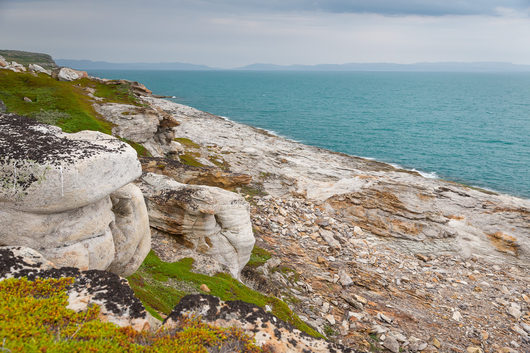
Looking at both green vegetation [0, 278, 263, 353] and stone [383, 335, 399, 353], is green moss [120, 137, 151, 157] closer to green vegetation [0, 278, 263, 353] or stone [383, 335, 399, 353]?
stone [383, 335, 399, 353]

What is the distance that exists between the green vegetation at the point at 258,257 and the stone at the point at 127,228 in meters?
11.3

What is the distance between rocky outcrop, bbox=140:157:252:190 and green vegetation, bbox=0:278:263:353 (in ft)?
61.4

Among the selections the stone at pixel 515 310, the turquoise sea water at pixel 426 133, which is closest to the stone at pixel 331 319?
the stone at pixel 515 310

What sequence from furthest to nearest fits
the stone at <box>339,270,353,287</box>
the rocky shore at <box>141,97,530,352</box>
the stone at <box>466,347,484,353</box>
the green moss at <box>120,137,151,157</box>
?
the green moss at <box>120,137,151,157</box>, the stone at <box>339,270,353,287</box>, the rocky shore at <box>141,97,530,352</box>, the stone at <box>466,347,484,353</box>

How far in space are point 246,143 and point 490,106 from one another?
153m

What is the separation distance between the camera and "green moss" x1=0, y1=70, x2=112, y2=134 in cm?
3531

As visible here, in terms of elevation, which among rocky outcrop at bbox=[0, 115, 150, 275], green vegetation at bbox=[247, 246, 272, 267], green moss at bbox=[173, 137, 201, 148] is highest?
rocky outcrop at bbox=[0, 115, 150, 275]

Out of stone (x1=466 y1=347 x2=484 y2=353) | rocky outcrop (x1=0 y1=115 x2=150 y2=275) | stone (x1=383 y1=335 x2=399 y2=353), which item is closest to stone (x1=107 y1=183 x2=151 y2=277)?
rocky outcrop (x1=0 y1=115 x2=150 y2=275)

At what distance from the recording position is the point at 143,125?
40406 millimetres

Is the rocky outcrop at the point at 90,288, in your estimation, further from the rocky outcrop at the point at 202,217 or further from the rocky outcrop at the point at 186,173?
the rocky outcrop at the point at 186,173

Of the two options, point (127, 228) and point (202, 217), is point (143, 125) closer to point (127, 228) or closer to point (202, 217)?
point (202, 217)

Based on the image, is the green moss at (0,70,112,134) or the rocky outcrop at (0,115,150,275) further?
the green moss at (0,70,112,134)

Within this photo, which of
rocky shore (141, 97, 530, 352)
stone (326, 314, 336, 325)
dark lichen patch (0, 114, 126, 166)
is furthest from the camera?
rocky shore (141, 97, 530, 352)

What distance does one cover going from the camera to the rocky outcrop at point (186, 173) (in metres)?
28.3
